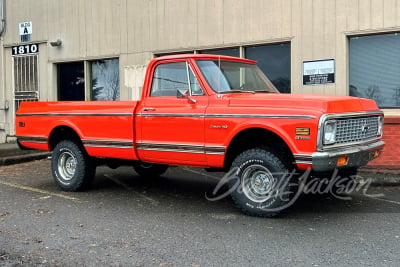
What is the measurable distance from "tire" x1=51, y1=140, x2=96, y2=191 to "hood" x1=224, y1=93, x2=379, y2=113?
9.31 feet

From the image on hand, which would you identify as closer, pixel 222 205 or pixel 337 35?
pixel 222 205

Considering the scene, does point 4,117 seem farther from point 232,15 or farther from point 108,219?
point 108,219

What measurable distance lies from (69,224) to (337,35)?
21.2 ft

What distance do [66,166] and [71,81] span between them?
6312 millimetres

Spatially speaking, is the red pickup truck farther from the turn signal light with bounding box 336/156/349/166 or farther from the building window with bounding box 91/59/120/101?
the building window with bounding box 91/59/120/101

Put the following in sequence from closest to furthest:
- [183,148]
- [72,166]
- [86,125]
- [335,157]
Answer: [335,157]
[183,148]
[86,125]
[72,166]

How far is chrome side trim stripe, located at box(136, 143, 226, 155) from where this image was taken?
6.04 metres

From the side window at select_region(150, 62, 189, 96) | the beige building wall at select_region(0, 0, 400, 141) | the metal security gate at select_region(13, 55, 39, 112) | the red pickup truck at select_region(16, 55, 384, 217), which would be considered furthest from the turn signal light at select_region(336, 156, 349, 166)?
the metal security gate at select_region(13, 55, 39, 112)

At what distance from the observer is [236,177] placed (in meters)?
5.90

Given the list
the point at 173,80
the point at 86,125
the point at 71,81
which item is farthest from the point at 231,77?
the point at 71,81

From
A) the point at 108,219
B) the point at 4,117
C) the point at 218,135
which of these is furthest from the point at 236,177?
the point at 4,117

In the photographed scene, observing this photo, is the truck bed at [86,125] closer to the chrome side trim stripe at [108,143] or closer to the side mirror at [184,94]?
the chrome side trim stripe at [108,143]

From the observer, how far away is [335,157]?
534 cm

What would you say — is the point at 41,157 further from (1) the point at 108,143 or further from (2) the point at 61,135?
(1) the point at 108,143
